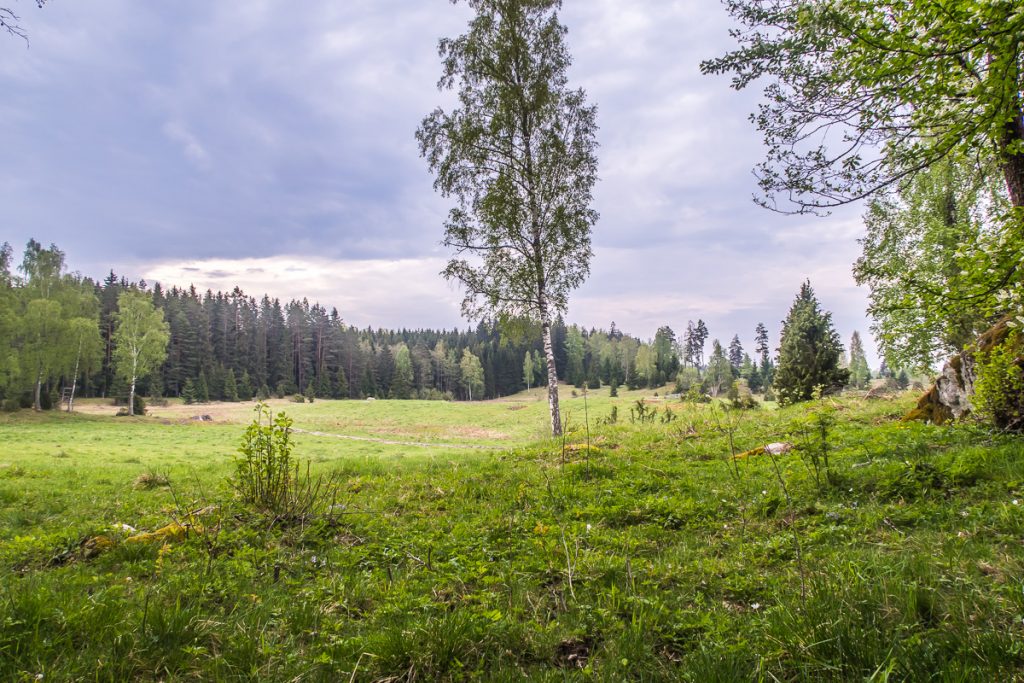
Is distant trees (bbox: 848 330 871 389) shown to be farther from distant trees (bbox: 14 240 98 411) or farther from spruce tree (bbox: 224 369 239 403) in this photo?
distant trees (bbox: 14 240 98 411)

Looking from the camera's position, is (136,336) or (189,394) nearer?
(136,336)

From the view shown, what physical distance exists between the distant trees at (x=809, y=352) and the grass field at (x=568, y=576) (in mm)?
19697

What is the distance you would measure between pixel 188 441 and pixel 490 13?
2781 centimetres

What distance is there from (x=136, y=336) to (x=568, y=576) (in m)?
53.8

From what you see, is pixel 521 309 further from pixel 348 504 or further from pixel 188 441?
pixel 188 441

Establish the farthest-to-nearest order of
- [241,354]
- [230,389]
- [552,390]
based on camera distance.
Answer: [241,354] < [230,389] < [552,390]

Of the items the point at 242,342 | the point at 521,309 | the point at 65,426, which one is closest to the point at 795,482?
the point at 521,309

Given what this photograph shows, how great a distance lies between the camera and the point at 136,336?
4312 centimetres

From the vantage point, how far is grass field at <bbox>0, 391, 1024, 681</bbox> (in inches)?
96.6

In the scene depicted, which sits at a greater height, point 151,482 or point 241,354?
point 241,354

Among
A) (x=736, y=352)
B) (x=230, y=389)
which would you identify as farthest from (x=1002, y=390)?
(x=736, y=352)

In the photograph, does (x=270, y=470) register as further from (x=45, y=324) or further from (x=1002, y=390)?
(x=45, y=324)

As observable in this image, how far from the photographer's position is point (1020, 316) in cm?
A: 555

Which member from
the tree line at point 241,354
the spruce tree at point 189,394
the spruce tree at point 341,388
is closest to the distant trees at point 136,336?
the tree line at point 241,354
